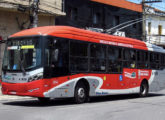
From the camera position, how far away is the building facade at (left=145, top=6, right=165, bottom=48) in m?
46.8

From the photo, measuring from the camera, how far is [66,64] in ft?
45.2

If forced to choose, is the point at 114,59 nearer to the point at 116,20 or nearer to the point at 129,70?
the point at 129,70

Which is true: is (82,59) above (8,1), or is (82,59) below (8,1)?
below

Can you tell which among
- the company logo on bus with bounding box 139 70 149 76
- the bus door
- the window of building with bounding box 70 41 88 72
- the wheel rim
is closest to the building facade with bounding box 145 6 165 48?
the company logo on bus with bounding box 139 70 149 76

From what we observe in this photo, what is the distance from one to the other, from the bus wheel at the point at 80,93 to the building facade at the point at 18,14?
11194 millimetres

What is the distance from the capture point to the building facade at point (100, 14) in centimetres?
3173

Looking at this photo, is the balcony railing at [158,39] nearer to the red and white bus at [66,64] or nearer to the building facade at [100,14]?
the building facade at [100,14]

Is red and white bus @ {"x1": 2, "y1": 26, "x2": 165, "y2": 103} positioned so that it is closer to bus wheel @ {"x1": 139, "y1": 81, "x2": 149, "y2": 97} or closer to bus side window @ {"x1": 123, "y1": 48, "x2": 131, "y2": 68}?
bus side window @ {"x1": 123, "y1": 48, "x2": 131, "y2": 68}

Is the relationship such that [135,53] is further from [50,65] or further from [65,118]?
[65,118]

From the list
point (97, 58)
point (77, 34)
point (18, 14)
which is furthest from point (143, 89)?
point (18, 14)

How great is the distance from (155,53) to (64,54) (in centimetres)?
884

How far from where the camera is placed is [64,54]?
13750 millimetres

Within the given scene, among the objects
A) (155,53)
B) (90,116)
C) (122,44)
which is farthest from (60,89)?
(155,53)

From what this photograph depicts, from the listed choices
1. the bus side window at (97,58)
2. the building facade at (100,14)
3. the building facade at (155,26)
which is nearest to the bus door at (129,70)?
the bus side window at (97,58)
